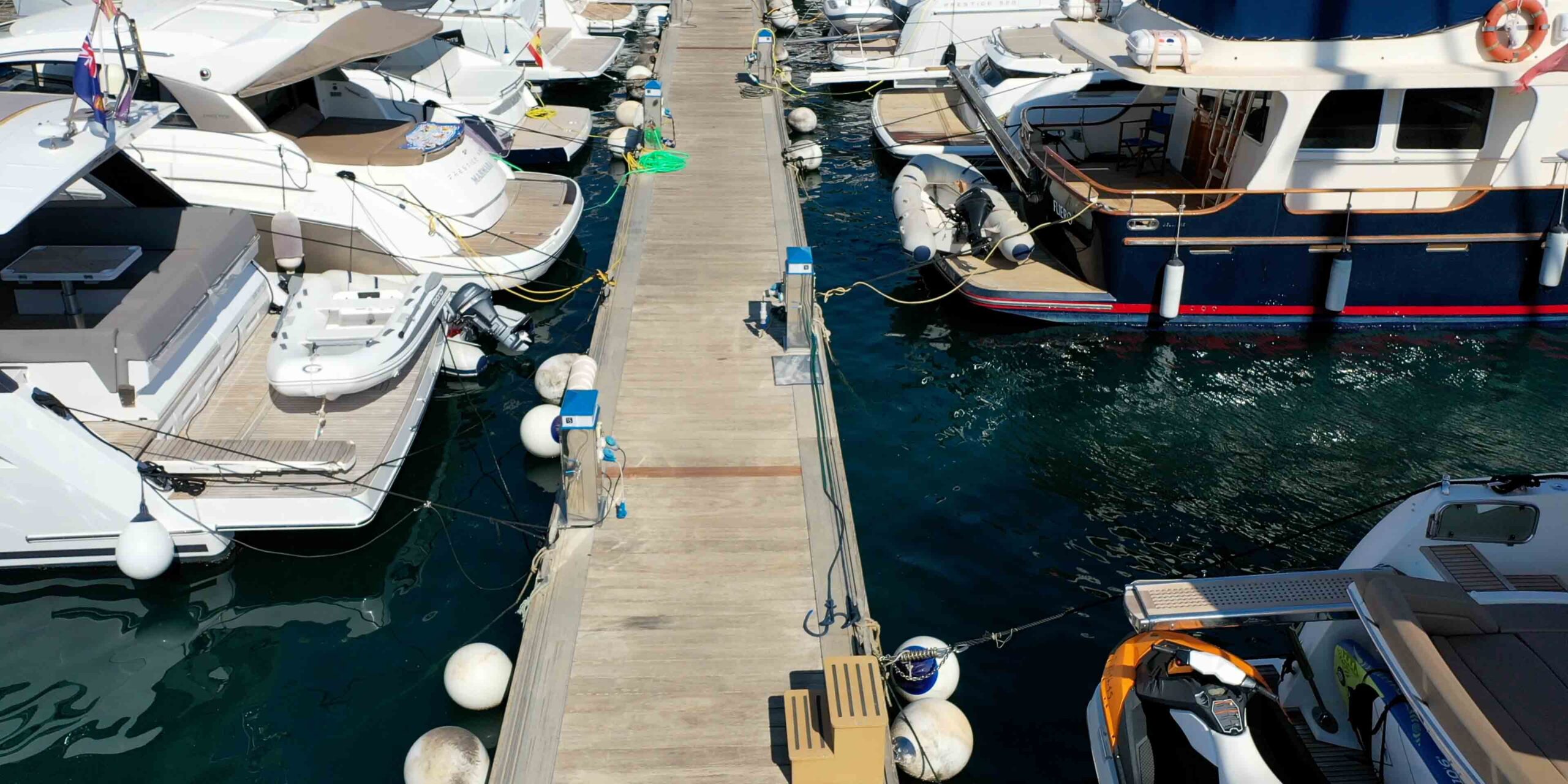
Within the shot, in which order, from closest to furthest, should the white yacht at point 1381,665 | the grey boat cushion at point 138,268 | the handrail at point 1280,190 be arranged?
the white yacht at point 1381,665 → the grey boat cushion at point 138,268 → the handrail at point 1280,190

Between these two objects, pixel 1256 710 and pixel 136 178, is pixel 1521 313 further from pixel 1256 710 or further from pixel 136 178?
pixel 136 178

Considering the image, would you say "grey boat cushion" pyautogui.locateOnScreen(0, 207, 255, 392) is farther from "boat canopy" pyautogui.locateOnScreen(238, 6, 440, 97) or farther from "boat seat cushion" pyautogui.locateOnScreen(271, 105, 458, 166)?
"boat seat cushion" pyautogui.locateOnScreen(271, 105, 458, 166)

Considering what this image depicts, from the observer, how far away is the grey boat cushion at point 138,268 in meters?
10.1

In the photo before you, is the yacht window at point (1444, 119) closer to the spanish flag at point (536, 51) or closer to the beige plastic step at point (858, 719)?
the beige plastic step at point (858, 719)

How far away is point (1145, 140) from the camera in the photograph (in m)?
17.1

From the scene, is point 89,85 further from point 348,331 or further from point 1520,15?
point 1520,15

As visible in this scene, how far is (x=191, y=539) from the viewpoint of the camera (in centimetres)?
1002

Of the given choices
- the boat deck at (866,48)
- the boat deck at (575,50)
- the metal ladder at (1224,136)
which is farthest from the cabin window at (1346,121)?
the boat deck at (575,50)

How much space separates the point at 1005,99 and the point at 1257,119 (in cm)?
600

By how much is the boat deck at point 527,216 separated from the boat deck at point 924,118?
6.55 m

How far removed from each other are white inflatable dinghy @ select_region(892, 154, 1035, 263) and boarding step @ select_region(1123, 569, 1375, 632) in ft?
24.5

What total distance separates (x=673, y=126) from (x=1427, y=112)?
1163 cm

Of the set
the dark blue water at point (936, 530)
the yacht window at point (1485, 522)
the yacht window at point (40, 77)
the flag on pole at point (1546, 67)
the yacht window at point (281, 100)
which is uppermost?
the flag on pole at point (1546, 67)

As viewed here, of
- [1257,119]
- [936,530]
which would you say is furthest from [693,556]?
[1257,119]
